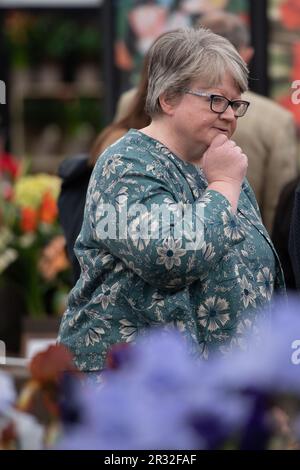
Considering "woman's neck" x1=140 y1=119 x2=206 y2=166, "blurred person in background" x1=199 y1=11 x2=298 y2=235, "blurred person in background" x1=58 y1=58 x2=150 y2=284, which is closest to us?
"woman's neck" x1=140 y1=119 x2=206 y2=166

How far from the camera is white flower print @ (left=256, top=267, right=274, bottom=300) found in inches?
79.4

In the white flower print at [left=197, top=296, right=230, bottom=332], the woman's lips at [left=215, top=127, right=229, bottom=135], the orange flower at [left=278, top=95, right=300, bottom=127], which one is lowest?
the white flower print at [left=197, top=296, right=230, bottom=332]

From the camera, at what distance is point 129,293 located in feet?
6.35

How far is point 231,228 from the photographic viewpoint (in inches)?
73.9

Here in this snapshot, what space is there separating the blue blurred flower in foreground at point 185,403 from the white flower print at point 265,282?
105cm

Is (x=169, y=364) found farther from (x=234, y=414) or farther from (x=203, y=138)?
(x=203, y=138)

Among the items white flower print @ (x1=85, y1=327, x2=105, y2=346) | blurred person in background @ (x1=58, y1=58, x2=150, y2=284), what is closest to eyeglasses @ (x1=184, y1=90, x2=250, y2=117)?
white flower print @ (x1=85, y1=327, x2=105, y2=346)

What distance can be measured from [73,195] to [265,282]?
115 cm

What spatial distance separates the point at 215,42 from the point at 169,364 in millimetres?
1142

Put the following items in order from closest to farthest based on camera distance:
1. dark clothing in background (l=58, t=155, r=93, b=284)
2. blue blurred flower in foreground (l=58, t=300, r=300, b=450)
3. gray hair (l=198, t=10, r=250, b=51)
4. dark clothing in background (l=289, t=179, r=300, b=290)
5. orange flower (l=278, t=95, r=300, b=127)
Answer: blue blurred flower in foreground (l=58, t=300, r=300, b=450) < dark clothing in background (l=289, t=179, r=300, b=290) < dark clothing in background (l=58, t=155, r=93, b=284) < gray hair (l=198, t=10, r=250, b=51) < orange flower (l=278, t=95, r=300, b=127)

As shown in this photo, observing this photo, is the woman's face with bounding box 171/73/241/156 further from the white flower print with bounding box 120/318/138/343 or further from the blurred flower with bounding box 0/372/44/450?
the blurred flower with bounding box 0/372/44/450

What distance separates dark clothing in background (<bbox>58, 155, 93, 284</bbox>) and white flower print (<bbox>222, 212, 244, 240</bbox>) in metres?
1.12

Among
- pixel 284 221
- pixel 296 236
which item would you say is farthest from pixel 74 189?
pixel 296 236
